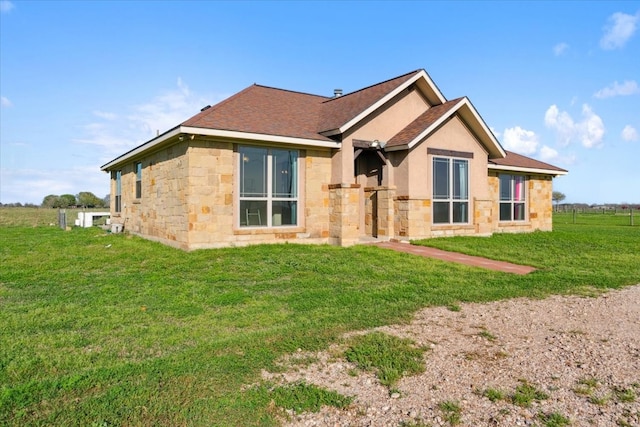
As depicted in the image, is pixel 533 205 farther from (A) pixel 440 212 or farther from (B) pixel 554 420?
(B) pixel 554 420

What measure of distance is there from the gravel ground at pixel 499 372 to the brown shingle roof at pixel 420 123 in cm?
800

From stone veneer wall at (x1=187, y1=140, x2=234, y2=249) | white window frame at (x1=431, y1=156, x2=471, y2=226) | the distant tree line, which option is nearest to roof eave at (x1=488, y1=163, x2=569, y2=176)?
white window frame at (x1=431, y1=156, x2=471, y2=226)

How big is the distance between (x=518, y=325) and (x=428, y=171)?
28.9 feet

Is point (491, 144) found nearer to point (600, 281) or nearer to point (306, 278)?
point (600, 281)

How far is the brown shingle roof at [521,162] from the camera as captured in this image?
58.0 ft

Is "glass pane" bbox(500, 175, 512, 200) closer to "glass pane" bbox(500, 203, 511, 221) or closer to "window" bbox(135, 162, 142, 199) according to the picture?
"glass pane" bbox(500, 203, 511, 221)

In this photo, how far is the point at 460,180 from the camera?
1479 centimetres

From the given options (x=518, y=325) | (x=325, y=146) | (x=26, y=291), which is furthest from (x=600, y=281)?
(x=26, y=291)

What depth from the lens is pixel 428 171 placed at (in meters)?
13.8

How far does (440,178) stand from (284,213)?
573cm

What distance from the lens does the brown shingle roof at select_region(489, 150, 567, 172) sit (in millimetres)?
17688

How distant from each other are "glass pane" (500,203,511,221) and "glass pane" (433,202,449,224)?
4955mm

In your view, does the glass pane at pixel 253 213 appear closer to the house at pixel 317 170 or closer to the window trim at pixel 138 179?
the house at pixel 317 170

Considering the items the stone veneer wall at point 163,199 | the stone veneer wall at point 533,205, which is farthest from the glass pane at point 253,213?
the stone veneer wall at point 533,205
